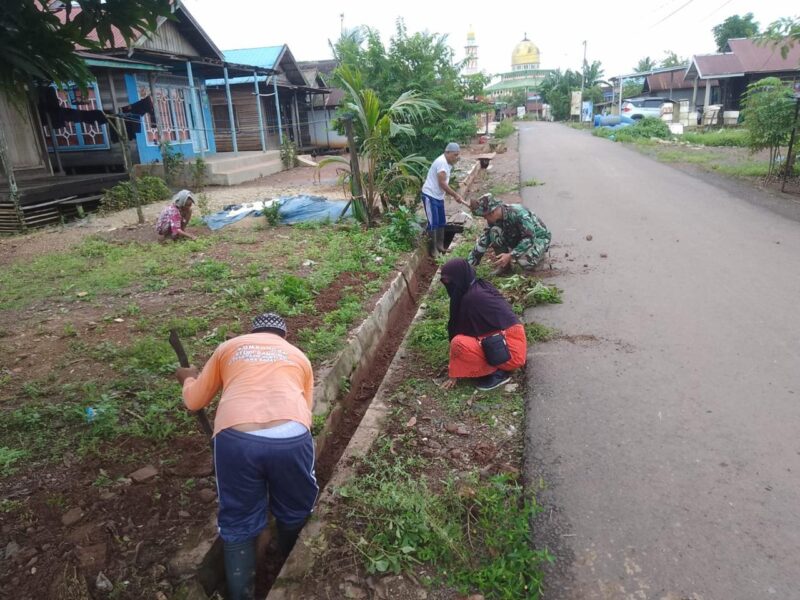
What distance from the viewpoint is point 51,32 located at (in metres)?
3.18

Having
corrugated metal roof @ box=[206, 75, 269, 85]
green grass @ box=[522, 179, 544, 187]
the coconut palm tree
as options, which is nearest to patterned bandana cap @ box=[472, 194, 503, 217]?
the coconut palm tree

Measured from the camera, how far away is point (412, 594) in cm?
241

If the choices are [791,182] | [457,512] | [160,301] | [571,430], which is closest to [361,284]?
[160,301]

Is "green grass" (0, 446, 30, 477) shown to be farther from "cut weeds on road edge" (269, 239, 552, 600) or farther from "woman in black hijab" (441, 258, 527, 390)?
"woman in black hijab" (441, 258, 527, 390)

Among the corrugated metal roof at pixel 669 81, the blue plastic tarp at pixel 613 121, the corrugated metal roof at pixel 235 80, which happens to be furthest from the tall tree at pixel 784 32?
the corrugated metal roof at pixel 669 81

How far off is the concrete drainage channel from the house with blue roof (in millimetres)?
15247

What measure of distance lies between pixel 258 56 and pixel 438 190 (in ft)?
58.6

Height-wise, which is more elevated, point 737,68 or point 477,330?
point 737,68

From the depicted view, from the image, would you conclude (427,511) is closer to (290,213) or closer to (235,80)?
(290,213)

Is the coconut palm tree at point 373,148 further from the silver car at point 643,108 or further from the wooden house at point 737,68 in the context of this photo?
the silver car at point 643,108

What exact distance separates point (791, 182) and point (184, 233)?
40.2ft

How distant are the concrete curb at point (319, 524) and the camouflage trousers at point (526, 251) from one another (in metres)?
2.92

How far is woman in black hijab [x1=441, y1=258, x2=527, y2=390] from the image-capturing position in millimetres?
4066

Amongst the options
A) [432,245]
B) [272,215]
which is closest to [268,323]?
[432,245]
